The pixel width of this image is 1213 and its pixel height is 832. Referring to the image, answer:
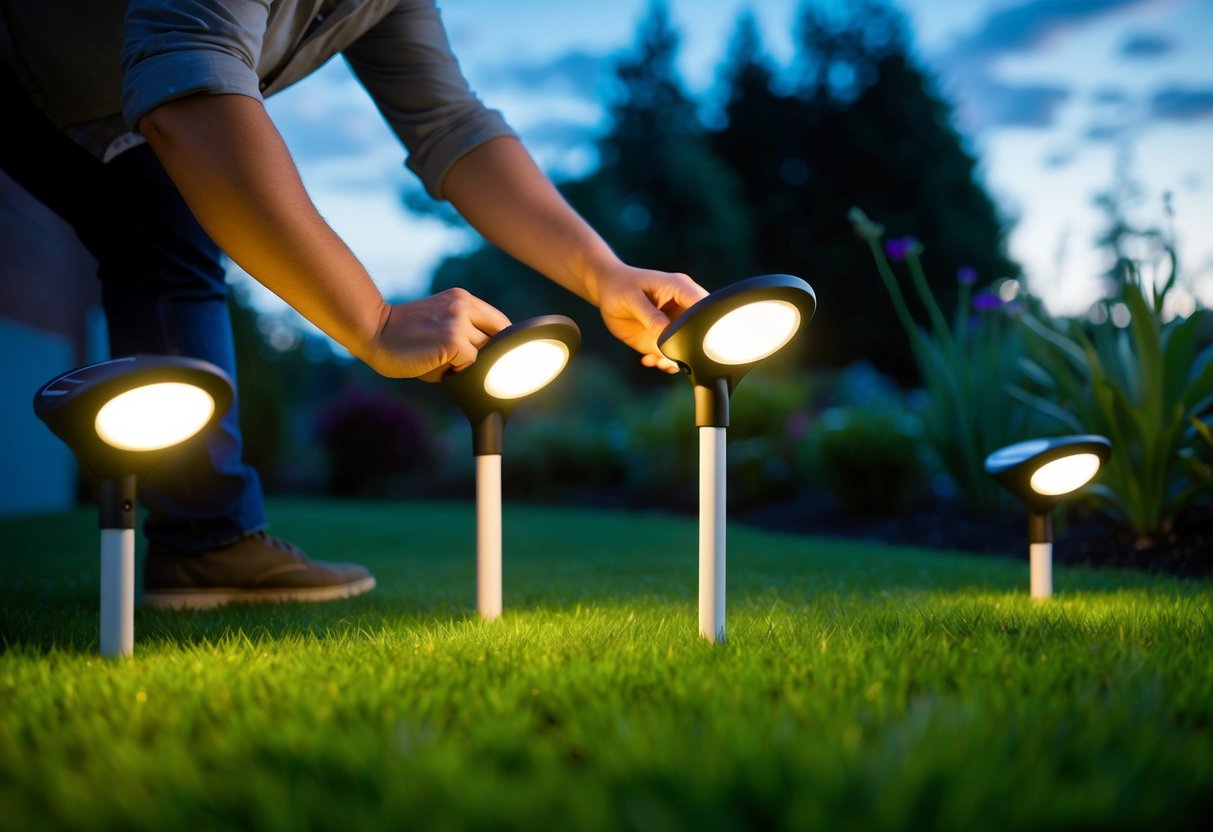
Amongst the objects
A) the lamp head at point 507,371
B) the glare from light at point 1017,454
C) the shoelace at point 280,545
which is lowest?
the shoelace at point 280,545

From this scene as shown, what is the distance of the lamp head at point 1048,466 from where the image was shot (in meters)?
2.24

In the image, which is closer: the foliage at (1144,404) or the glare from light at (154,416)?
the glare from light at (154,416)

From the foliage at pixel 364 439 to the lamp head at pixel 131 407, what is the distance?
11.2m

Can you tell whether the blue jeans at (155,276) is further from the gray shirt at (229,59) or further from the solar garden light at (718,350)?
the solar garden light at (718,350)

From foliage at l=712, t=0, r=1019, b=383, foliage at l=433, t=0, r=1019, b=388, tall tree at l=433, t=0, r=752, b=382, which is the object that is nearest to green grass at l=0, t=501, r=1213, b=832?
tall tree at l=433, t=0, r=752, b=382

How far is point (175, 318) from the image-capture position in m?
2.33

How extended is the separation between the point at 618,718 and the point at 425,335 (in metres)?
0.85

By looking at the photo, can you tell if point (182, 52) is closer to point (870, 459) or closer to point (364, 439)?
point (870, 459)

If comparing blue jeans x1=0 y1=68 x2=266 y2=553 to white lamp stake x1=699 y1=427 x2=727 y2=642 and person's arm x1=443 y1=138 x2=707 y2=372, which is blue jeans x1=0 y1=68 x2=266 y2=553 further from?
white lamp stake x1=699 y1=427 x2=727 y2=642

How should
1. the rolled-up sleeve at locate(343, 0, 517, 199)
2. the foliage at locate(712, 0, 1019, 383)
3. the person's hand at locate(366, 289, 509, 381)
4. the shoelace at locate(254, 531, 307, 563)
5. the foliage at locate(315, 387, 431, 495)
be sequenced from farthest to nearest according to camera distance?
the foliage at locate(712, 0, 1019, 383), the foliage at locate(315, 387, 431, 495), the shoelace at locate(254, 531, 307, 563), the rolled-up sleeve at locate(343, 0, 517, 199), the person's hand at locate(366, 289, 509, 381)

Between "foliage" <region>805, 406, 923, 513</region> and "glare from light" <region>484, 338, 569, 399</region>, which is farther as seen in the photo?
"foliage" <region>805, 406, 923, 513</region>

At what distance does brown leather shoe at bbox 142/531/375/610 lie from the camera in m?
2.39

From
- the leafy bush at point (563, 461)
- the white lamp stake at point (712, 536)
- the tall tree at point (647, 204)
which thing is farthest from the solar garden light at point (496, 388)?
the tall tree at point (647, 204)

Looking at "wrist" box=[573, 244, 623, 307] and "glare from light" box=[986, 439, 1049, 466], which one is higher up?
"wrist" box=[573, 244, 623, 307]
